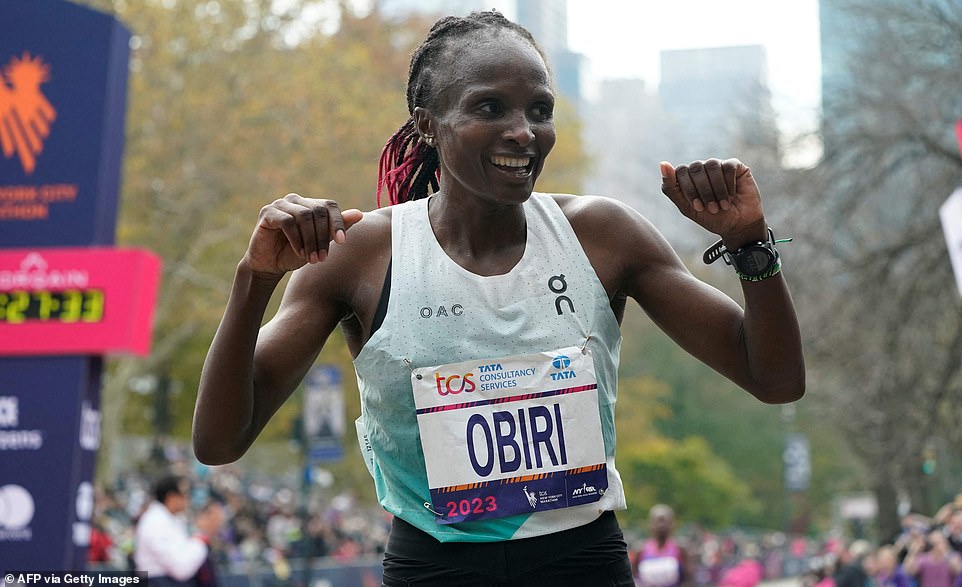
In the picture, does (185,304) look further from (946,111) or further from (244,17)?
(946,111)

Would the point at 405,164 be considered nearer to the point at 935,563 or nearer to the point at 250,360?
the point at 250,360

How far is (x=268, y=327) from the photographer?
2.76 metres

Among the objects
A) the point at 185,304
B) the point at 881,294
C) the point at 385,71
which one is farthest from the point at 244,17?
the point at 881,294

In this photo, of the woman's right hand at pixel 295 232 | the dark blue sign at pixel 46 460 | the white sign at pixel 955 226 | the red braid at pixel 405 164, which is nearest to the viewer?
the woman's right hand at pixel 295 232

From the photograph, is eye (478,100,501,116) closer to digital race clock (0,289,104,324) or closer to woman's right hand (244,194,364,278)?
woman's right hand (244,194,364,278)

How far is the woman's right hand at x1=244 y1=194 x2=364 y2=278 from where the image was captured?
2.44m

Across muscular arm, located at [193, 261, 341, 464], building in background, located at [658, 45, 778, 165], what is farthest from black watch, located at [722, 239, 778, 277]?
building in background, located at [658, 45, 778, 165]

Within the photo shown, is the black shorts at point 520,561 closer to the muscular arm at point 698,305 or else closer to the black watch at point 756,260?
the muscular arm at point 698,305

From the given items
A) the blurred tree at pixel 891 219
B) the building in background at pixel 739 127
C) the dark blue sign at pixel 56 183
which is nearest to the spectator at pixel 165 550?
the dark blue sign at pixel 56 183

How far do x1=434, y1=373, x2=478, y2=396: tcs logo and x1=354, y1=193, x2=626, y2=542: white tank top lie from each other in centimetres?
3

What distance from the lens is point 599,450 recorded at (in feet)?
8.73

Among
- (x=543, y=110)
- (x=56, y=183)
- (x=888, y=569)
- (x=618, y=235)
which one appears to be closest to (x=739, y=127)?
(x=888, y=569)

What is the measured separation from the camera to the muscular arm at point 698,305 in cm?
255

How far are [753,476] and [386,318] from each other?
180 feet
